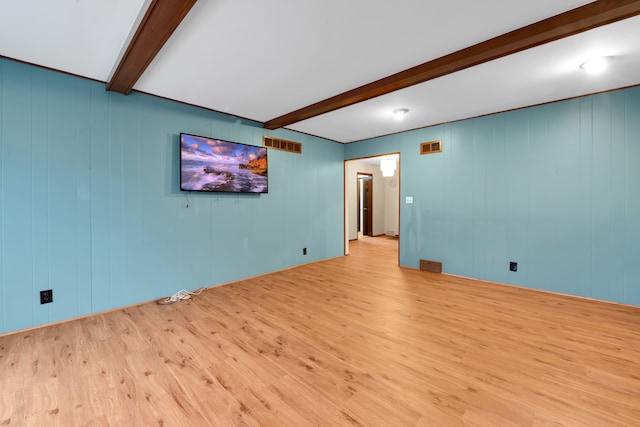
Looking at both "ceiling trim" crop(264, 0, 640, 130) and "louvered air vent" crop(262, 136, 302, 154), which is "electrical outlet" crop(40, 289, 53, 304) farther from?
"ceiling trim" crop(264, 0, 640, 130)

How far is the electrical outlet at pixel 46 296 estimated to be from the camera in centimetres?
263

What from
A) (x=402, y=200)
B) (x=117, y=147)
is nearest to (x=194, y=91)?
(x=117, y=147)

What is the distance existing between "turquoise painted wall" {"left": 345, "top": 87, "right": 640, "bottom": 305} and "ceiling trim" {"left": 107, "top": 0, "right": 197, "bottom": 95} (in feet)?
13.7

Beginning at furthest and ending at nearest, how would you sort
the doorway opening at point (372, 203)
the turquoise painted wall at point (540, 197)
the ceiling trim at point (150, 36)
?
the doorway opening at point (372, 203)
the turquoise painted wall at point (540, 197)
the ceiling trim at point (150, 36)

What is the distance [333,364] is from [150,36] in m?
2.92

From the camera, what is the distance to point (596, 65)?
2.56 metres

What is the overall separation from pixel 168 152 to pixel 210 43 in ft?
5.69

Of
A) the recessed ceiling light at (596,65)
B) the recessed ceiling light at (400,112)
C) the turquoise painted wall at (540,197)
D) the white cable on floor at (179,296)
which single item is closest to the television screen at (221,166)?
the white cable on floor at (179,296)

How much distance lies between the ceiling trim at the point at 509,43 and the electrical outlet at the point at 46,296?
3899mm

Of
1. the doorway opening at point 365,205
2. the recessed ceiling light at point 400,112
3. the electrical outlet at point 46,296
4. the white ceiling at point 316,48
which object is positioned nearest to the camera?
the white ceiling at point 316,48

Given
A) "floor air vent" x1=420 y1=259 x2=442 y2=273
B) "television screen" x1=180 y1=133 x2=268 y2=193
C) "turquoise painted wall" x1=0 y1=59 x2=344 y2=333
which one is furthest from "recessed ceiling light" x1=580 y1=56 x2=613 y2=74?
"turquoise painted wall" x1=0 y1=59 x2=344 y2=333

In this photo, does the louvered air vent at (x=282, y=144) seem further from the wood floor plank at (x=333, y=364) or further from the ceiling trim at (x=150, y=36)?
the wood floor plank at (x=333, y=364)

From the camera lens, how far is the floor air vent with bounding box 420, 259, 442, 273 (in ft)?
15.1

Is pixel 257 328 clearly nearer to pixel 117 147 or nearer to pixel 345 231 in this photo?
pixel 117 147
